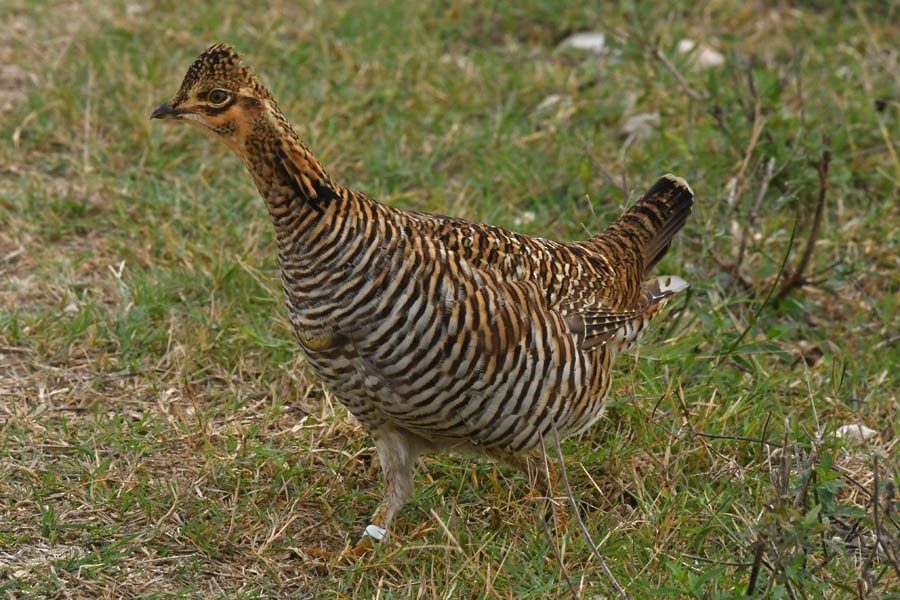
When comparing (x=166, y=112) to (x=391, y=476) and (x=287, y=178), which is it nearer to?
(x=287, y=178)

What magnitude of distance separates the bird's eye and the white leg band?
144 cm

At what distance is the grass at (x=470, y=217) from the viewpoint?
3.83 meters

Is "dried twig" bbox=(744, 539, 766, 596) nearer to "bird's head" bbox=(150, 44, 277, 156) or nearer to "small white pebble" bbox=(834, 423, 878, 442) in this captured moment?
"small white pebble" bbox=(834, 423, 878, 442)

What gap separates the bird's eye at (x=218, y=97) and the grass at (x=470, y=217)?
130 cm

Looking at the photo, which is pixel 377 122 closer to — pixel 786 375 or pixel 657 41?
pixel 657 41

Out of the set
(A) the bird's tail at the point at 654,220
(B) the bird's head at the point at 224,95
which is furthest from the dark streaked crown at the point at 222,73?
(A) the bird's tail at the point at 654,220

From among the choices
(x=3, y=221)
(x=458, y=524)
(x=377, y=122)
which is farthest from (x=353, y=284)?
(x=377, y=122)

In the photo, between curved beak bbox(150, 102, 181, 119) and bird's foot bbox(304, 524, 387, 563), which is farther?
bird's foot bbox(304, 524, 387, 563)

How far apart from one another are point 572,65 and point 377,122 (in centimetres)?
134

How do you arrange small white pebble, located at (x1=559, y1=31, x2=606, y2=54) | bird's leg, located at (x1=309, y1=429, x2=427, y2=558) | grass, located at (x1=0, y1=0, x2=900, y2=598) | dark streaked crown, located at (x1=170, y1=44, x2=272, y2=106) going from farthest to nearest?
1. small white pebble, located at (x1=559, y1=31, x2=606, y2=54)
2. bird's leg, located at (x1=309, y1=429, x2=427, y2=558)
3. grass, located at (x1=0, y1=0, x2=900, y2=598)
4. dark streaked crown, located at (x1=170, y1=44, x2=272, y2=106)

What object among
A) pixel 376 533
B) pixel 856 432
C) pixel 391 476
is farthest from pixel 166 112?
pixel 856 432

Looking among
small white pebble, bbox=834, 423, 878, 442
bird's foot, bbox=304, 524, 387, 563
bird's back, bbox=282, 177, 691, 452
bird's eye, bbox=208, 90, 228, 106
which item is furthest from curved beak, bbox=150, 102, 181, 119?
small white pebble, bbox=834, 423, 878, 442

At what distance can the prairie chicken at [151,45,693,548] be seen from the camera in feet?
11.6

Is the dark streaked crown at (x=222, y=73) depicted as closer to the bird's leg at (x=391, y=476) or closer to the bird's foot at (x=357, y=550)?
the bird's leg at (x=391, y=476)
